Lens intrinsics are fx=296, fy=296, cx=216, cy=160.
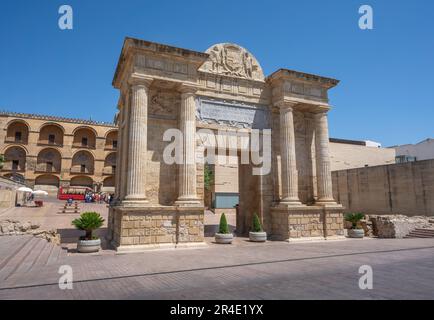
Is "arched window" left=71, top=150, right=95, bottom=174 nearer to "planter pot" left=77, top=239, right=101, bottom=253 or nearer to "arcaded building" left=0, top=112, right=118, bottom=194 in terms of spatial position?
"arcaded building" left=0, top=112, right=118, bottom=194

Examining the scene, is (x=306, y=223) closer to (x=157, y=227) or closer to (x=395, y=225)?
(x=395, y=225)

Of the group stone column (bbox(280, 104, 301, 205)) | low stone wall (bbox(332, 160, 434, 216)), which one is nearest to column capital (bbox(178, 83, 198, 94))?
stone column (bbox(280, 104, 301, 205))

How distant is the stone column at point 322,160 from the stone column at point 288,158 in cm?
158

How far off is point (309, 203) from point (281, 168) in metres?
2.60

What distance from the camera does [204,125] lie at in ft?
46.5

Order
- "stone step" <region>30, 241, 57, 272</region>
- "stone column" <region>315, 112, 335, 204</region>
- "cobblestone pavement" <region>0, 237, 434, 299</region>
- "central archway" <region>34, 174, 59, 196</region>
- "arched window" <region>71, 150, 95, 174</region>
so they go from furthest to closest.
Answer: "arched window" <region>71, 150, 95, 174</region> → "central archway" <region>34, 174, 59, 196</region> → "stone column" <region>315, 112, 335, 204</region> → "stone step" <region>30, 241, 57, 272</region> → "cobblestone pavement" <region>0, 237, 434, 299</region>

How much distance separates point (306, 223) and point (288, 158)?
332 centimetres

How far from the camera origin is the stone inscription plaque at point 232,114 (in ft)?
47.2

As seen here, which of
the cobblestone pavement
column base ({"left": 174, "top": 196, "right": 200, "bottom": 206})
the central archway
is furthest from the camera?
the central archway

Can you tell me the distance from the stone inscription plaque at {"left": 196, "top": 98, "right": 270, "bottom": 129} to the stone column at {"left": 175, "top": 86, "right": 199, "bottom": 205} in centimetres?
94

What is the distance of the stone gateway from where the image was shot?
1195 centimetres

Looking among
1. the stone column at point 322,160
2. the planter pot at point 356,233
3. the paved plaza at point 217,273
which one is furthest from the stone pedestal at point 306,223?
the paved plaza at point 217,273

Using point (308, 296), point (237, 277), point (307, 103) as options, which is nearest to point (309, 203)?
point (307, 103)
